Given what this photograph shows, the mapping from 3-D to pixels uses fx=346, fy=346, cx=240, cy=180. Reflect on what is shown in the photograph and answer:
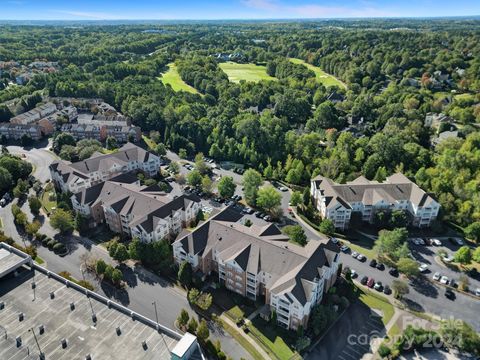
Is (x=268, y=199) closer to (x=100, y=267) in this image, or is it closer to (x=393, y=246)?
(x=393, y=246)

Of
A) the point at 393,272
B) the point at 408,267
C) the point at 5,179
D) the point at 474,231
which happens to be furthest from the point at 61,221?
the point at 474,231

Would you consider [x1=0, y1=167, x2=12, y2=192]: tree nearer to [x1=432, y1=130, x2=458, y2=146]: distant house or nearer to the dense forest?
the dense forest

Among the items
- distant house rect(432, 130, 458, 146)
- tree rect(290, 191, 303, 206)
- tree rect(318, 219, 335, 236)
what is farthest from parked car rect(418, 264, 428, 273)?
distant house rect(432, 130, 458, 146)

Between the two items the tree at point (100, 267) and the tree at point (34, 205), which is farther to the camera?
the tree at point (34, 205)

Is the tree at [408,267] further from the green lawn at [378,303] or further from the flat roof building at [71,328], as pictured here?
the flat roof building at [71,328]

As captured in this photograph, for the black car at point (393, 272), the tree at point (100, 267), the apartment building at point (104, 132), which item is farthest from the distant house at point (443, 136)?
the tree at point (100, 267)
